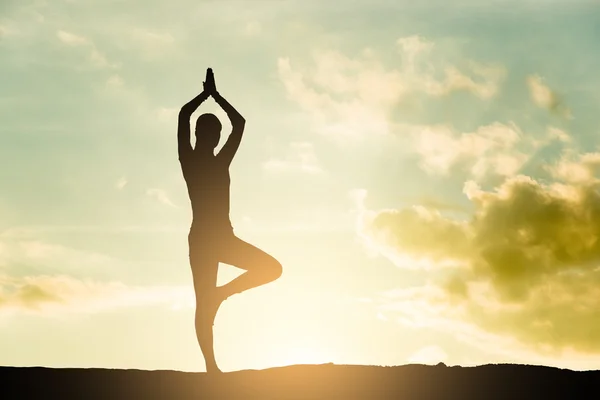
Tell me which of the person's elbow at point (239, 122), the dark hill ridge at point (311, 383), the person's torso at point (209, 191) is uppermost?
the person's elbow at point (239, 122)

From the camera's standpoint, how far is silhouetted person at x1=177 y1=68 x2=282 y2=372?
38.5 feet

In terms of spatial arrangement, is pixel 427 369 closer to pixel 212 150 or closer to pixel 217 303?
pixel 217 303

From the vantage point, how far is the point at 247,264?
38.7ft

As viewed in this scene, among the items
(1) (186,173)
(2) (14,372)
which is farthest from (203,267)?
(2) (14,372)

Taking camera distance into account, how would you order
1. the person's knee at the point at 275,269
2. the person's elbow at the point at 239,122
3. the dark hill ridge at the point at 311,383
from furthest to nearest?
the person's elbow at the point at 239,122, the person's knee at the point at 275,269, the dark hill ridge at the point at 311,383

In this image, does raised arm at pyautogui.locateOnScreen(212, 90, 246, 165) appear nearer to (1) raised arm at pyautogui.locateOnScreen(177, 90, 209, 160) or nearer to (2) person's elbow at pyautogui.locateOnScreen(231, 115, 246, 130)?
(2) person's elbow at pyautogui.locateOnScreen(231, 115, 246, 130)

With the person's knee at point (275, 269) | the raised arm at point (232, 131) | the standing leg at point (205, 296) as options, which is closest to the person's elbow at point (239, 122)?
the raised arm at point (232, 131)

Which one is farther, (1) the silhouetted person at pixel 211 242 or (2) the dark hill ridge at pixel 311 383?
(1) the silhouetted person at pixel 211 242

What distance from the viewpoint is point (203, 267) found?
38.5 feet

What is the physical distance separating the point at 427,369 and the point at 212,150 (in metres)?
4.23

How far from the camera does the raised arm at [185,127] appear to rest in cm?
1188

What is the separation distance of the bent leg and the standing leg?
0.52ft

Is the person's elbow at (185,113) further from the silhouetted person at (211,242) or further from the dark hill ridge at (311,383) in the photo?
the dark hill ridge at (311,383)

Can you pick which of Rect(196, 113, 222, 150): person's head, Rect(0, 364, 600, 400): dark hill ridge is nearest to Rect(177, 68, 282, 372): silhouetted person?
Rect(196, 113, 222, 150): person's head
